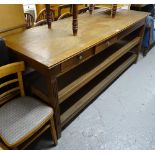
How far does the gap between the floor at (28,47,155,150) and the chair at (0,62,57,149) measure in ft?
0.79

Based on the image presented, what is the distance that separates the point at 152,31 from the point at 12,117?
248 centimetres

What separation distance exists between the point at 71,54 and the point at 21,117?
1.84 ft

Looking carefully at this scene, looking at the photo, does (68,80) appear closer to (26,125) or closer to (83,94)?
(83,94)

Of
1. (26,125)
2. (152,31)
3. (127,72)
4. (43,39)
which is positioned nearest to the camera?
(26,125)

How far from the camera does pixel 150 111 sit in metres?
1.86

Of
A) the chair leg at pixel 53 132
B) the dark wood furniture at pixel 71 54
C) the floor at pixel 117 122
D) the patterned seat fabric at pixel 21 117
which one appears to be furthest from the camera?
the floor at pixel 117 122

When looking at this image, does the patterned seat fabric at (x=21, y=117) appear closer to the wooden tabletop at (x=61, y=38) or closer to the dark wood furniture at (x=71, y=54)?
the dark wood furniture at (x=71, y=54)

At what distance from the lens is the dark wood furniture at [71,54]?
121cm

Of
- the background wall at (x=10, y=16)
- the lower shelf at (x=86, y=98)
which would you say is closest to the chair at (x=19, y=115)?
the lower shelf at (x=86, y=98)

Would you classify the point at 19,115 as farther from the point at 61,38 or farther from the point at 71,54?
the point at 61,38

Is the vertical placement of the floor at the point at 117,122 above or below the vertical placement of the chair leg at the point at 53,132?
below

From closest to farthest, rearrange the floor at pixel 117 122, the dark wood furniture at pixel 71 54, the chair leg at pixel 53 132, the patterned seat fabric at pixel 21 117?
the patterned seat fabric at pixel 21 117 < the dark wood furniture at pixel 71 54 < the chair leg at pixel 53 132 < the floor at pixel 117 122

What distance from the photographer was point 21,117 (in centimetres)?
121

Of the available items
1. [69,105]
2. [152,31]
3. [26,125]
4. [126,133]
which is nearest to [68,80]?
[69,105]
